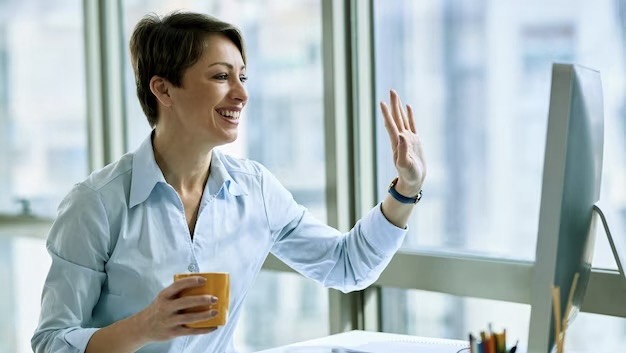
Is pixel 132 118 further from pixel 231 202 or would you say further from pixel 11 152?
pixel 231 202

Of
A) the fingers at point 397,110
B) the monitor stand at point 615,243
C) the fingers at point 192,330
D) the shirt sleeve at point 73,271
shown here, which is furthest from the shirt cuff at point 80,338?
the monitor stand at point 615,243

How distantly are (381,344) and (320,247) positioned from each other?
379mm

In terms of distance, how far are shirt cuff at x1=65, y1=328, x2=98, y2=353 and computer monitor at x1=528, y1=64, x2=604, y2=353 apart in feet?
2.77

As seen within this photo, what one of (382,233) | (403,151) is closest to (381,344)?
(382,233)

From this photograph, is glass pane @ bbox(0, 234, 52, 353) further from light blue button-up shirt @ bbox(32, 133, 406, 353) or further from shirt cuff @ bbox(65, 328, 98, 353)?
shirt cuff @ bbox(65, 328, 98, 353)

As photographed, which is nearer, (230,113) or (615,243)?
(615,243)

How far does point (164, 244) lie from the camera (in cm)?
182

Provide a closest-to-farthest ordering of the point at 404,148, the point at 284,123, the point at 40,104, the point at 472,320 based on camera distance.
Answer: the point at 404,148 < the point at 472,320 < the point at 284,123 < the point at 40,104

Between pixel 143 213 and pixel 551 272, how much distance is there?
92 cm

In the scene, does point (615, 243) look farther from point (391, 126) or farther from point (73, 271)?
point (73, 271)

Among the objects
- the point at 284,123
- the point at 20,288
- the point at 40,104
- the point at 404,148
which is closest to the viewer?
the point at 404,148

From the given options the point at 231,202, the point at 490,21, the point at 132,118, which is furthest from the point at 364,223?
the point at 132,118

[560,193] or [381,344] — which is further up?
[560,193]

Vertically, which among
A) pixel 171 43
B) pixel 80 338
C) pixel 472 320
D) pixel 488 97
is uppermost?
pixel 171 43
